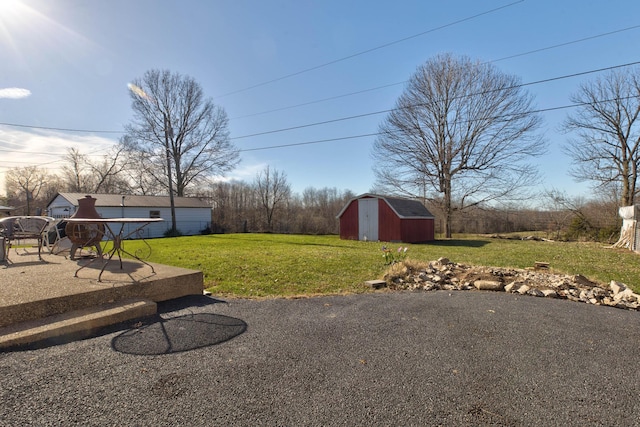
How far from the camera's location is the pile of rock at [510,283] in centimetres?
497

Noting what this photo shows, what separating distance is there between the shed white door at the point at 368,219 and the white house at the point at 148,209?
12655 millimetres

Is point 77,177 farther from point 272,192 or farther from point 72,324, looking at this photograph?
point 72,324

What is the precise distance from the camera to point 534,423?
1937mm

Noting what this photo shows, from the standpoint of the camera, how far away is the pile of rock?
16.3ft

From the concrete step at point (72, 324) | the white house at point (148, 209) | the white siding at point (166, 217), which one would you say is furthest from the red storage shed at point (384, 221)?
the concrete step at point (72, 324)

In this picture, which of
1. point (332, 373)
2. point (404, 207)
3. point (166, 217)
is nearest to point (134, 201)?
point (166, 217)

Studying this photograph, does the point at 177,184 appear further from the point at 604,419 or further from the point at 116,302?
the point at 604,419

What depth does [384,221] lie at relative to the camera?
1859 cm

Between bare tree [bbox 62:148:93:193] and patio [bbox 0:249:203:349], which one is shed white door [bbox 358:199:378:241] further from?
bare tree [bbox 62:148:93:193]

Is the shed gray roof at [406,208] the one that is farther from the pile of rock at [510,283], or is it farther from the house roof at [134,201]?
the house roof at [134,201]

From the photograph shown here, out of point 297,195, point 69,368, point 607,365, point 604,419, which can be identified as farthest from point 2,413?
point 297,195

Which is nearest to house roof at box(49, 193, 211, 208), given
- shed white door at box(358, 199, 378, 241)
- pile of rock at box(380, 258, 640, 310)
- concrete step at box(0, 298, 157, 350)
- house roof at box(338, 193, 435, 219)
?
house roof at box(338, 193, 435, 219)

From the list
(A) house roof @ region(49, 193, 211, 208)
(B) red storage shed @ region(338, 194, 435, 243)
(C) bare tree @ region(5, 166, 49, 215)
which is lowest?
(B) red storage shed @ region(338, 194, 435, 243)

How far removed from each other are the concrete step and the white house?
18.8 metres
